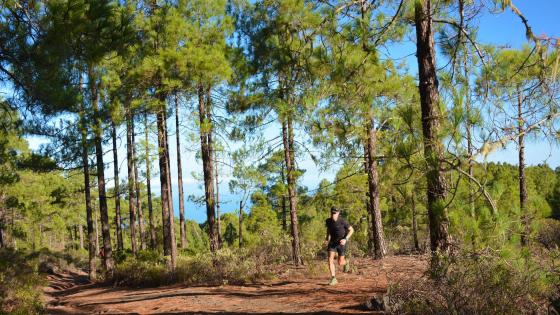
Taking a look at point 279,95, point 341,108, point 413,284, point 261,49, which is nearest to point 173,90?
point 279,95

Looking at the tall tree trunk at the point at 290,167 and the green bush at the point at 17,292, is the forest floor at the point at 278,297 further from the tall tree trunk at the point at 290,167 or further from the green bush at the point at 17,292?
the tall tree trunk at the point at 290,167

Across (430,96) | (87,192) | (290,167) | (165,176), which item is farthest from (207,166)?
(430,96)

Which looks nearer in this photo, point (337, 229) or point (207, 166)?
point (337, 229)

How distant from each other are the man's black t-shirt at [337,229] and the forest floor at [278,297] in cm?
95

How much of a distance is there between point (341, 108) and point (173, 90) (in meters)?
8.43

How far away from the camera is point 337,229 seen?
858cm

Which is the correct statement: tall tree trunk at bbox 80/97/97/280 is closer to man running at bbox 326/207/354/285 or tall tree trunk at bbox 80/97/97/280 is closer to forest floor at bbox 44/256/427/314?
forest floor at bbox 44/256/427/314

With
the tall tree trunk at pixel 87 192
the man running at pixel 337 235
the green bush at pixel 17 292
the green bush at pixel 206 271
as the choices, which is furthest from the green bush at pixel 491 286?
the tall tree trunk at pixel 87 192

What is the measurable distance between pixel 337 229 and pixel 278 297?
67.4 inches

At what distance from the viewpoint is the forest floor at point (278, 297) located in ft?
23.3

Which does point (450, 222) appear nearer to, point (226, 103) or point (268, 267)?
point (268, 267)

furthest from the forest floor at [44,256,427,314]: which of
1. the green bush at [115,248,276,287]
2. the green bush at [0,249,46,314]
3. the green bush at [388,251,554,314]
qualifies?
the green bush at [388,251,554,314]

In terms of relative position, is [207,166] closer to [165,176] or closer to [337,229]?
[165,176]

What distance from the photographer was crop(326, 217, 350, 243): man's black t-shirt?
859 centimetres
